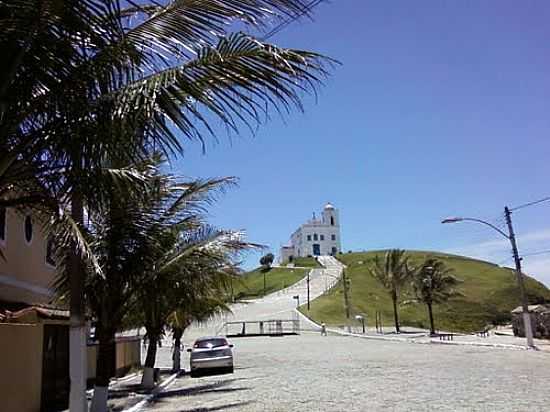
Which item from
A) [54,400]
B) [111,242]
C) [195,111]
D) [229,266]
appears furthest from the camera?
[229,266]

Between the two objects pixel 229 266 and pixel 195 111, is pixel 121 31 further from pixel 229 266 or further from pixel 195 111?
pixel 229 266

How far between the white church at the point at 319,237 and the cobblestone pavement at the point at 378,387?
147m

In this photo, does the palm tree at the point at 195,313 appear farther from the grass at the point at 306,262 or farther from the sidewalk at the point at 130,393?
the grass at the point at 306,262

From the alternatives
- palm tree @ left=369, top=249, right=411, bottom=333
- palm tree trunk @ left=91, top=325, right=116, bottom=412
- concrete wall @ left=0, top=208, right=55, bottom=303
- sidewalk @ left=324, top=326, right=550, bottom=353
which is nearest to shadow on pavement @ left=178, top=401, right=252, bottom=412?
palm tree trunk @ left=91, top=325, right=116, bottom=412

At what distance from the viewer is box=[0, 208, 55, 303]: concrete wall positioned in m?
18.1

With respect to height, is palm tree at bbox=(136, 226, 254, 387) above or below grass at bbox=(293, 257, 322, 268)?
below

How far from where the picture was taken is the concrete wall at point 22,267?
18109 millimetres

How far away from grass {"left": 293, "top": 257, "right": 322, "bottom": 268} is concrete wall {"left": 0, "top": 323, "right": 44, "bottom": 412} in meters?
138

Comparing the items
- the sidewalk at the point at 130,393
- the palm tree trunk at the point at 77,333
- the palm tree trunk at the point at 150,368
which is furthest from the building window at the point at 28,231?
the palm tree trunk at the point at 77,333

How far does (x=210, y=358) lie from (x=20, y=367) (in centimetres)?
1483

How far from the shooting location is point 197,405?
53.5 feet

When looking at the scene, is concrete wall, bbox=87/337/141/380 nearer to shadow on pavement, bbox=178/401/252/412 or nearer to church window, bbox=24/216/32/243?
church window, bbox=24/216/32/243

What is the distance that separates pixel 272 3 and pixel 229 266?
44.1ft

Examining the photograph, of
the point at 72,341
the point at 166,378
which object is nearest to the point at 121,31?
the point at 72,341
